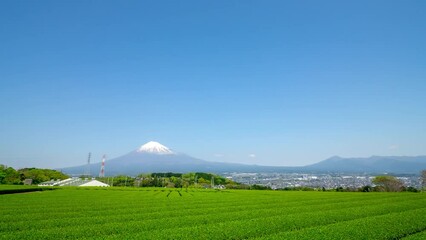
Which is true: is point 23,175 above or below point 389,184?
above

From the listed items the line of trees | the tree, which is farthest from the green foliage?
the tree

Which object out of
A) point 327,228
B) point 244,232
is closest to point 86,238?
point 244,232

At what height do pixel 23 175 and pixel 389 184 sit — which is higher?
pixel 23 175

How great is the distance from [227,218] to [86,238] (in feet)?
36.1

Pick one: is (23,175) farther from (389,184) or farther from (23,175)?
(389,184)

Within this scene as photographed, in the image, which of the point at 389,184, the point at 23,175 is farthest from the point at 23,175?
the point at 389,184

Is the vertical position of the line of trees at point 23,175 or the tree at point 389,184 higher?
the line of trees at point 23,175

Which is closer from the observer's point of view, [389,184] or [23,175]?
[389,184]

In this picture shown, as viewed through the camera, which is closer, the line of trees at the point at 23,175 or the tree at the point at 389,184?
the tree at the point at 389,184

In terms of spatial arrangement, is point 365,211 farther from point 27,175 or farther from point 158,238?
point 27,175

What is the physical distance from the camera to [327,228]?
1748 centimetres

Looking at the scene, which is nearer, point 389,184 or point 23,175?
point 389,184

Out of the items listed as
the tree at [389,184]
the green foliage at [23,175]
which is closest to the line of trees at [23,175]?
the green foliage at [23,175]

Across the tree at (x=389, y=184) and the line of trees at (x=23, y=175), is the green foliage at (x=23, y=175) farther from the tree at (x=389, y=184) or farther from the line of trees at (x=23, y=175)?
the tree at (x=389, y=184)
